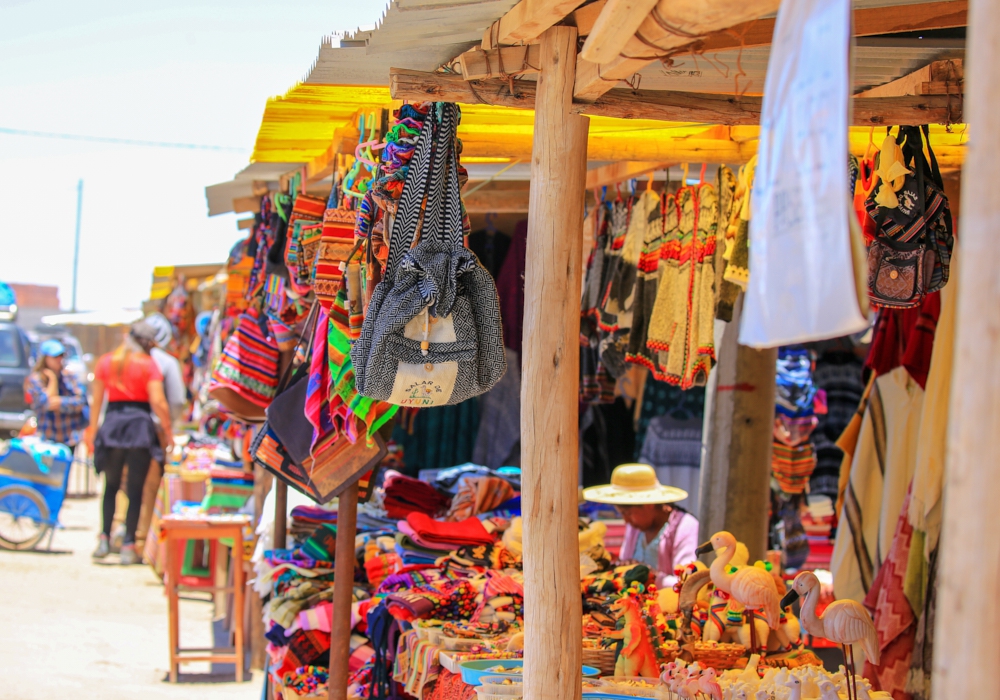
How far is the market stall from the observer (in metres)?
2.68

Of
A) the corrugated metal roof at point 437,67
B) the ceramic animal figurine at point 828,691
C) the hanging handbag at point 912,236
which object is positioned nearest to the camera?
the ceramic animal figurine at point 828,691

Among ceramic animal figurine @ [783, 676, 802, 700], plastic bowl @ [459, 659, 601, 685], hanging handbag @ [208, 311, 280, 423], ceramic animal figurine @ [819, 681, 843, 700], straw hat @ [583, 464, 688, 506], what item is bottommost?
plastic bowl @ [459, 659, 601, 685]

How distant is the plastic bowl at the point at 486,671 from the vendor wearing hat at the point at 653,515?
6.78 ft

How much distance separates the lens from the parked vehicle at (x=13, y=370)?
15961 millimetres

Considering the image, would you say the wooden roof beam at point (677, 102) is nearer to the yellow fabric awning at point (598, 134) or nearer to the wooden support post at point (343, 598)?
the yellow fabric awning at point (598, 134)

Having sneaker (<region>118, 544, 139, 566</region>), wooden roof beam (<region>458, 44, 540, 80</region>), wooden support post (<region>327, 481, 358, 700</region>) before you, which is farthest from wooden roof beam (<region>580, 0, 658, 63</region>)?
sneaker (<region>118, 544, 139, 566</region>)

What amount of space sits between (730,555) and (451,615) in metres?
1.09

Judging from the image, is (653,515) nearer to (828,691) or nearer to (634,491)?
(634,491)

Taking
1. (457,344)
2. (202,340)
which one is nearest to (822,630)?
(457,344)

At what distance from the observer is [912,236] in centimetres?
317

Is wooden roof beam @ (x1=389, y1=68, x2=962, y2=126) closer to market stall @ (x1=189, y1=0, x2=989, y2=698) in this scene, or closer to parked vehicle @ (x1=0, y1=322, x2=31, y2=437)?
market stall @ (x1=189, y1=0, x2=989, y2=698)

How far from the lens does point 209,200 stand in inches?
265

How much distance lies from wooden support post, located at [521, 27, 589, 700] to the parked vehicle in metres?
14.8

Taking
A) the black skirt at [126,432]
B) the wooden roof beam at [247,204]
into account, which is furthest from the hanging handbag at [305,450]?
the black skirt at [126,432]
